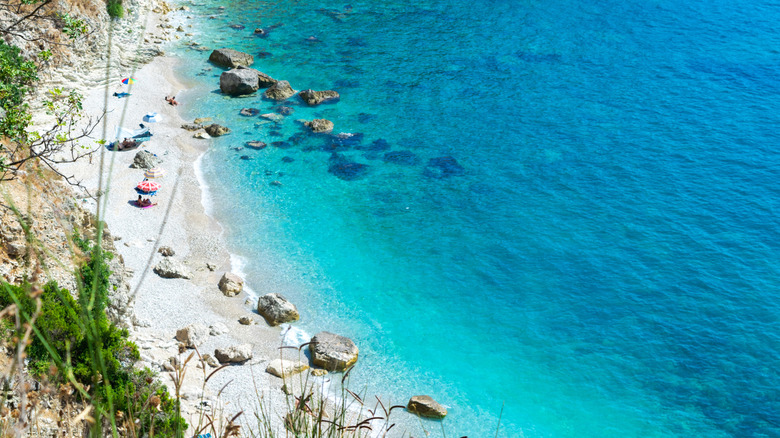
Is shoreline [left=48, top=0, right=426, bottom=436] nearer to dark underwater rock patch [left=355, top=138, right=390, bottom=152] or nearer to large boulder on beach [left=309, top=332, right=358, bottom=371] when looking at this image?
large boulder on beach [left=309, top=332, right=358, bottom=371]

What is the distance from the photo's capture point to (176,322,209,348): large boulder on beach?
2692 centimetres

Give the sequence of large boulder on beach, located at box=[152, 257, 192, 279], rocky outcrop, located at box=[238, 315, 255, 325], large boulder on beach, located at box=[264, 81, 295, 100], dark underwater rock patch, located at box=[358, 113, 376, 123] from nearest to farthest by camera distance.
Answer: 1. rocky outcrop, located at box=[238, 315, 255, 325]
2. large boulder on beach, located at box=[152, 257, 192, 279]
3. dark underwater rock patch, located at box=[358, 113, 376, 123]
4. large boulder on beach, located at box=[264, 81, 295, 100]

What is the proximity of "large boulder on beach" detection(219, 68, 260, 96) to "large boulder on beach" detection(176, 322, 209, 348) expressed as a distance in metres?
27.9

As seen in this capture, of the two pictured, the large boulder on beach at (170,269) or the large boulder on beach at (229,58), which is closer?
the large boulder on beach at (170,269)

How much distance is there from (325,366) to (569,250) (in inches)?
698

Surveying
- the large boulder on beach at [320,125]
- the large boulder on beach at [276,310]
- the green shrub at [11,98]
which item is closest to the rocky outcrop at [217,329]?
the large boulder on beach at [276,310]

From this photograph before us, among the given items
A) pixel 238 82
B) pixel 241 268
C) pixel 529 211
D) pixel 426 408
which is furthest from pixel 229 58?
pixel 426 408

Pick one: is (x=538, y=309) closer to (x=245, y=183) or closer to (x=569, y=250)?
(x=569, y=250)

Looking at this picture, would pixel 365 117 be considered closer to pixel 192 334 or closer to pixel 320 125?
pixel 320 125

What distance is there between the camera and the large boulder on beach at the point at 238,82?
5025 centimetres

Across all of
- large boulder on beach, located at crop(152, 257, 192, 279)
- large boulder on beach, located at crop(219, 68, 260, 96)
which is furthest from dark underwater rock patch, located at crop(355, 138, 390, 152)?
large boulder on beach, located at crop(152, 257, 192, 279)

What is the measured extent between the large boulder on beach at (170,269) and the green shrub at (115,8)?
28052 mm

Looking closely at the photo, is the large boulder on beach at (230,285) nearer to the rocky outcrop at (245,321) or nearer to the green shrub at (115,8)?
the rocky outcrop at (245,321)

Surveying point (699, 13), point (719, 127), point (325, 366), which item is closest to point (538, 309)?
point (325, 366)
